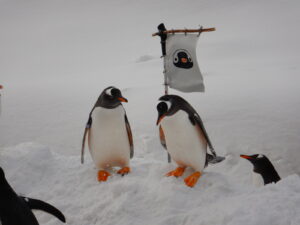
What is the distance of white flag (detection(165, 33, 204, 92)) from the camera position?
7.87 feet

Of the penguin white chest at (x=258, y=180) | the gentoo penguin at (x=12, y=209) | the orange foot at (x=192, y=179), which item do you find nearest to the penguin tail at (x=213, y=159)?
the orange foot at (x=192, y=179)

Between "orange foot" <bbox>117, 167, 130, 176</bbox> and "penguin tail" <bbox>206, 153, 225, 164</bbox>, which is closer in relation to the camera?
"penguin tail" <bbox>206, 153, 225, 164</bbox>

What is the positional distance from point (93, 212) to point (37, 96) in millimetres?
6142

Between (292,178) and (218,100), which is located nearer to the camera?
(292,178)

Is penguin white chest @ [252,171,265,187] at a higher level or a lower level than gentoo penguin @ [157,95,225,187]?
lower

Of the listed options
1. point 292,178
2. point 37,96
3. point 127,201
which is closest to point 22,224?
point 127,201

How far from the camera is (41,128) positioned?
5020mm

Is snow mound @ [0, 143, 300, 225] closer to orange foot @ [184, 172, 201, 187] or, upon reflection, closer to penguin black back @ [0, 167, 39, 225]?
orange foot @ [184, 172, 201, 187]

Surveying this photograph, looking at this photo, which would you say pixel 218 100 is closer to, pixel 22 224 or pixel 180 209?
pixel 180 209

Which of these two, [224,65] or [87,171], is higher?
[224,65]

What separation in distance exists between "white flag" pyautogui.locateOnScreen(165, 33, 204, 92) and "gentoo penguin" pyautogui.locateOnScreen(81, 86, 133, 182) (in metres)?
0.61

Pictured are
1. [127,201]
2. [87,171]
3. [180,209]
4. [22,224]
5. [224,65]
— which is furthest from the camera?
[224,65]

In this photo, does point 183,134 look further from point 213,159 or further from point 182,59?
point 182,59

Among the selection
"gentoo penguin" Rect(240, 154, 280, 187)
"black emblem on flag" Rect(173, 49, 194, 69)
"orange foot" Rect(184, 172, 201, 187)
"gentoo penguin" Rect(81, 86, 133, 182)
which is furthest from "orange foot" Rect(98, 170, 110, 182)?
"gentoo penguin" Rect(240, 154, 280, 187)
